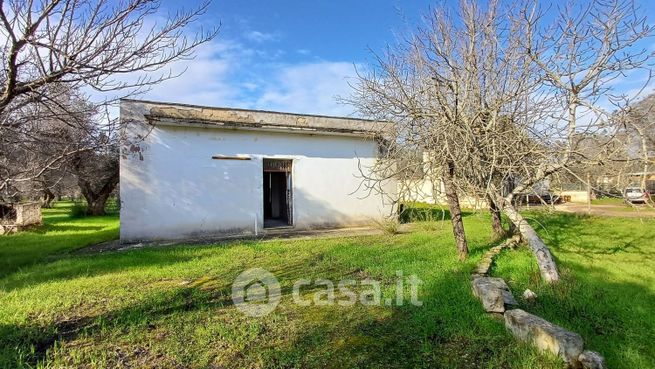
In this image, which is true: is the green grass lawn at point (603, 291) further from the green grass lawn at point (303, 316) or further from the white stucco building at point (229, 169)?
the white stucco building at point (229, 169)

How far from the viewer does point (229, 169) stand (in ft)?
36.7

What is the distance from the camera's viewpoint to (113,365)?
10.1 ft

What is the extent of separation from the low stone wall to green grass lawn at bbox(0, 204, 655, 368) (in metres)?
0.10

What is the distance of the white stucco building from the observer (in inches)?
401

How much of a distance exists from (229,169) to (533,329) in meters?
9.59

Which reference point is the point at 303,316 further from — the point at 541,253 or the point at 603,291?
the point at 603,291

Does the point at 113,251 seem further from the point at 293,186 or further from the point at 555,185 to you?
the point at 555,185

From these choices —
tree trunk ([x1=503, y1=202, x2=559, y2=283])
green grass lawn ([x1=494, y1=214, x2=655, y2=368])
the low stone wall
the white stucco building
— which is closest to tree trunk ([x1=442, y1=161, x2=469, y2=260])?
green grass lawn ([x1=494, y1=214, x2=655, y2=368])

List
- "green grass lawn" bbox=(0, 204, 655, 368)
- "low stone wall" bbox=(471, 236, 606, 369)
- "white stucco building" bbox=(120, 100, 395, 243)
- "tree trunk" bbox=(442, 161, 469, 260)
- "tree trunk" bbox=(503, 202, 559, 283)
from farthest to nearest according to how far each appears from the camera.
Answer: "white stucco building" bbox=(120, 100, 395, 243), "tree trunk" bbox=(442, 161, 469, 260), "tree trunk" bbox=(503, 202, 559, 283), "green grass lawn" bbox=(0, 204, 655, 368), "low stone wall" bbox=(471, 236, 606, 369)

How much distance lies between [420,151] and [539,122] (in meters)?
1.87

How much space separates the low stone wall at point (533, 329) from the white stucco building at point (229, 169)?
477 cm

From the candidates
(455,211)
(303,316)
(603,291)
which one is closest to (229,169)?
(455,211)

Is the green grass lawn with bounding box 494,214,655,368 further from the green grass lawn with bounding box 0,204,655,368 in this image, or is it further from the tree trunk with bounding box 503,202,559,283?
the tree trunk with bounding box 503,202,559,283

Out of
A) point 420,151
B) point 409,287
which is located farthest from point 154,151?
point 409,287
